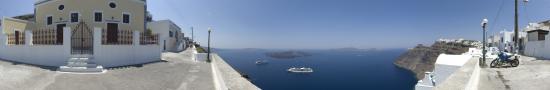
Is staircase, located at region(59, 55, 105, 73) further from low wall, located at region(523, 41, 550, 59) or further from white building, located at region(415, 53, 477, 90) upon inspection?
low wall, located at region(523, 41, 550, 59)

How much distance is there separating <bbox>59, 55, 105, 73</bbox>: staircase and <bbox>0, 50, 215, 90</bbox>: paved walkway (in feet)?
1.48

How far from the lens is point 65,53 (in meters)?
16.7

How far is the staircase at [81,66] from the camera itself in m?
15.3

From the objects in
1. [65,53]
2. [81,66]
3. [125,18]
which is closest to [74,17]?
[125,18]

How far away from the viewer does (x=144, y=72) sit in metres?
15.7

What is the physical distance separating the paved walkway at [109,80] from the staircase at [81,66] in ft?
1.48

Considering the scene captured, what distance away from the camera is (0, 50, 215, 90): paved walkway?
39.2ft

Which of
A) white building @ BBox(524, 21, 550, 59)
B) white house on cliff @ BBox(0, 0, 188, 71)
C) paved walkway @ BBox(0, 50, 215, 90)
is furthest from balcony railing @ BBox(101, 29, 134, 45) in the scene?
white building @ BBox(524, 21, 550, 59)

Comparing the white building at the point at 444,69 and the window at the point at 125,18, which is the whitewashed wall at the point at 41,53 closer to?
the window at the point at 125,18

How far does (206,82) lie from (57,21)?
1394cm

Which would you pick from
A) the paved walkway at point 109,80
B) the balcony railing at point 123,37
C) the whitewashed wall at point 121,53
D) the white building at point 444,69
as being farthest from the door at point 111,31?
the white building at point 444,69

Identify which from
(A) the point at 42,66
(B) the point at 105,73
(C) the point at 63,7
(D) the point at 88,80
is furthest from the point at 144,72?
(C) the point at 63,7

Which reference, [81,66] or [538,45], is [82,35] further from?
[538,45]

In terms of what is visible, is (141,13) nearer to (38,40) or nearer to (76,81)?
(38,40)
